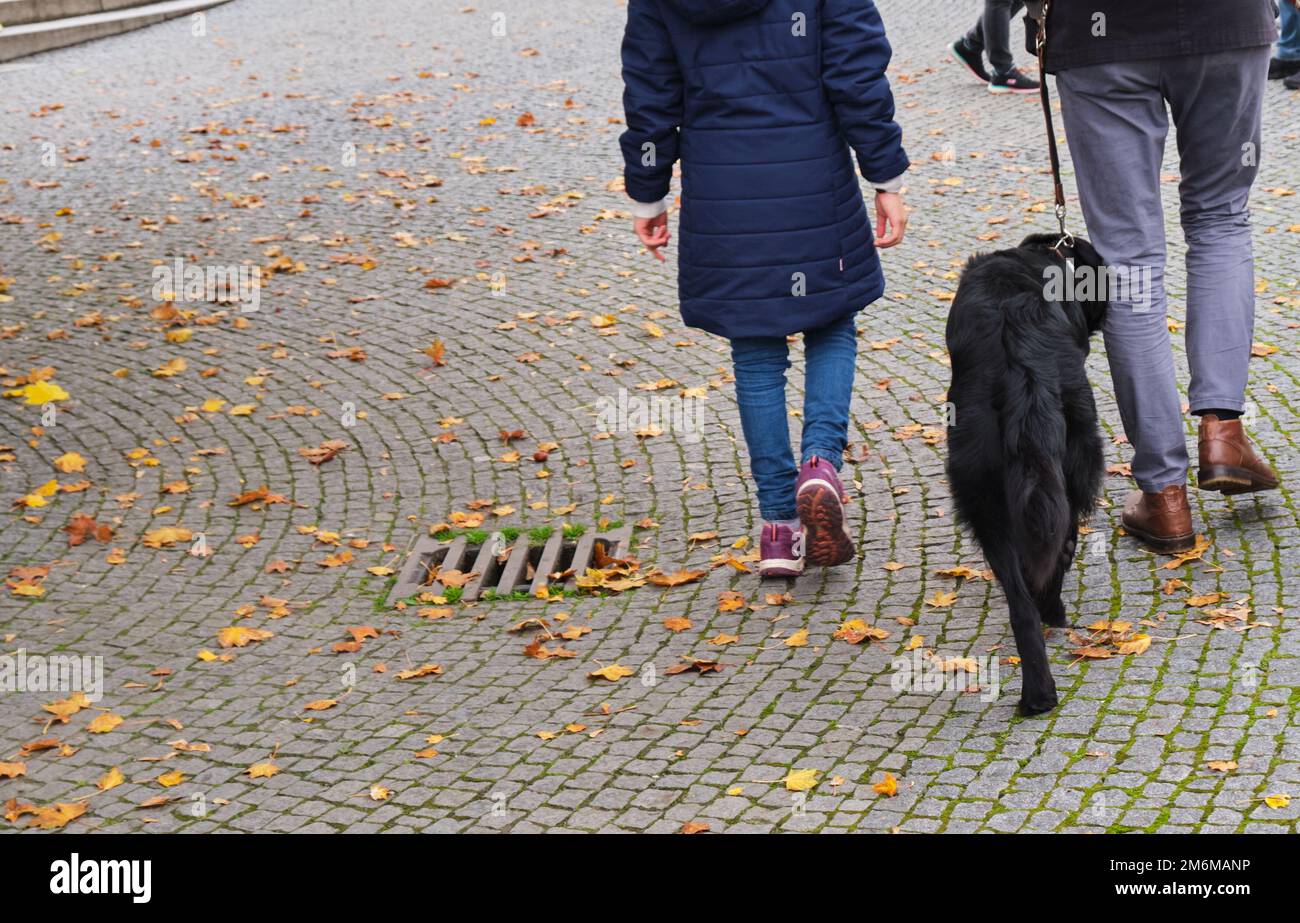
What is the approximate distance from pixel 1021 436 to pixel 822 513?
1018 mm

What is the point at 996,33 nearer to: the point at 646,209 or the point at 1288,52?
the point at 1288,52

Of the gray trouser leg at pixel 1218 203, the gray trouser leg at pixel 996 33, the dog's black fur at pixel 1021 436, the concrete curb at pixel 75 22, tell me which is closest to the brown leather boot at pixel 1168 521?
the gray trouser leg at pixel 1218 203

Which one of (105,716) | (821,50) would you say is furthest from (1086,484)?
(105,716)

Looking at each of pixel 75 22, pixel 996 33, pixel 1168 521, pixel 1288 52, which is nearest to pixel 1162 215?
pixel 1168 521

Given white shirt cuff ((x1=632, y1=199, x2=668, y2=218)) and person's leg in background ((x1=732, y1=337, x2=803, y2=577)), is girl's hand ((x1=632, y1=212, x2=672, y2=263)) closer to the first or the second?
white shirt cuff ((x1=632, y1=199, x2=668, y2=218))

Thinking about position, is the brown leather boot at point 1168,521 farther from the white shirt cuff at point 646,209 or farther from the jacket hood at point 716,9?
the jacket hood at point 716,9

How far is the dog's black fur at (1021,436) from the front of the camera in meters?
4.13

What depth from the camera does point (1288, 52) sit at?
1183 centimetres

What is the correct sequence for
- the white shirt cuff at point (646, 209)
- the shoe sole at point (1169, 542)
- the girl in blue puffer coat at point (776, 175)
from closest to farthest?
the girl in blue puffer coat at point (776, 175), the shoe sole at point (1169, 542), the white shirt cuff at point (646, 209)

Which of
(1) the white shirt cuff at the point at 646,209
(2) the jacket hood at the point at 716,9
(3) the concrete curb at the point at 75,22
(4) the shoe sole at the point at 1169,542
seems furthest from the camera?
(3) the concrete curb at the point at 75,22

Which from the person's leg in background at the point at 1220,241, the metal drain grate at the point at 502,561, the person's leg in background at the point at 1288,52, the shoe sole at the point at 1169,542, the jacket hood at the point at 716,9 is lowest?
the metal drain grate at the point at 502,561

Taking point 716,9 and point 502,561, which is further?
point 502,561

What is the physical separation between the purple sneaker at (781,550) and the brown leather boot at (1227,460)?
4.29ft

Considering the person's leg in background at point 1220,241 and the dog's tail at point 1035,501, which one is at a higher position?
the person's leg in background at point 1220,241
